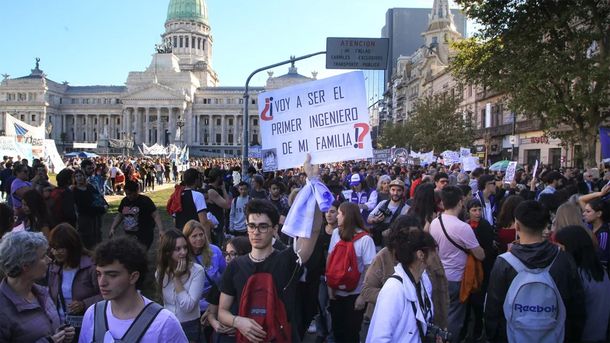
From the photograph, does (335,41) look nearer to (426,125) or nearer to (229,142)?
(426,125)

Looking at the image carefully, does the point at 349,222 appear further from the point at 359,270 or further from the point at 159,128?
the point at 159,128

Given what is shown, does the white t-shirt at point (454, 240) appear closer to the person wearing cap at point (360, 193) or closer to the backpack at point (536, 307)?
the backpack at point (536, 307)


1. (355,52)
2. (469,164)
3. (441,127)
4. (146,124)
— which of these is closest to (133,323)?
(355,52)

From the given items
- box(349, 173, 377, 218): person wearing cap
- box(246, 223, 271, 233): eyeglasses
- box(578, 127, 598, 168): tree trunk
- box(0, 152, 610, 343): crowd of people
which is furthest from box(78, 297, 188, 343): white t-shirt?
box(578, 127, 598, 168): tree trunk

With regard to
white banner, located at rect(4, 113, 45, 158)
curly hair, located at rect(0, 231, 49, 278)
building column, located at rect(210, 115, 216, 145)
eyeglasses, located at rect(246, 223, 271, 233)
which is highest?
building column, located at rect(210, 115, 216, 145)

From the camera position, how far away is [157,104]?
119 m

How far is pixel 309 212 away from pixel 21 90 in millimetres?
135067

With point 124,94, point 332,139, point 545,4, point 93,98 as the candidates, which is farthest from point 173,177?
point 93,98

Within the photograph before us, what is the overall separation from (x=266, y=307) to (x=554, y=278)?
92.3 inches

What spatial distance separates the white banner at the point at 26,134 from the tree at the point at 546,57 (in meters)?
18.9

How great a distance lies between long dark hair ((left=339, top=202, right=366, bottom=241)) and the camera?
5.47 metres

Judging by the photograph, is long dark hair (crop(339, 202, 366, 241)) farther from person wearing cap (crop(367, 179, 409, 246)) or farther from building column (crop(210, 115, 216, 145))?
building column (crop(210, 115, 216, 145))

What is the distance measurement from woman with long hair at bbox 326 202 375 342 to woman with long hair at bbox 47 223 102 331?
7.20ft

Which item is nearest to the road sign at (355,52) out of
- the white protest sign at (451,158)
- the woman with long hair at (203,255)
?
the woman with long hair at (203,255)
